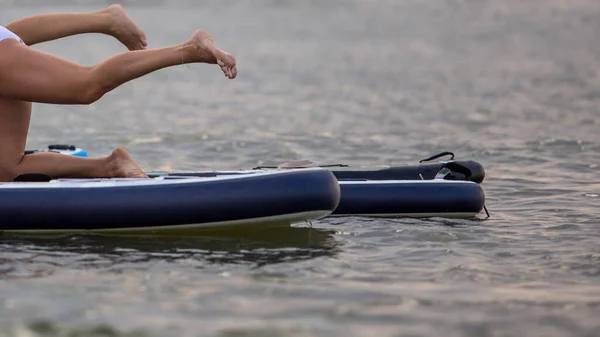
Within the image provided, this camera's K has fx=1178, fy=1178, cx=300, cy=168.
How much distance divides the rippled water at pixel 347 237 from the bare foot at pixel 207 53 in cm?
128

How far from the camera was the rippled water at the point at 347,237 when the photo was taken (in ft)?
21.5

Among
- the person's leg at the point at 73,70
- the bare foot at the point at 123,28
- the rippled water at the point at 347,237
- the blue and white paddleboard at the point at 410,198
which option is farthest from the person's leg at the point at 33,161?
the bare foot at the point at 123,28

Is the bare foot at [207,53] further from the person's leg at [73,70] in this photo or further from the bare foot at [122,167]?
the bare foot at [122,167]

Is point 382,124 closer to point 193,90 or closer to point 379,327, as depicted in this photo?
point 193,90

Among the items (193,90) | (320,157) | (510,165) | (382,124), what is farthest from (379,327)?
(193,90)

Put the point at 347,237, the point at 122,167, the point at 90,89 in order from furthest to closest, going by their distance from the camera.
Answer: the point at 122,167 → the point at 347,237 → the point at 90,89

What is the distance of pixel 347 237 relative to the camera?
8.66 meters

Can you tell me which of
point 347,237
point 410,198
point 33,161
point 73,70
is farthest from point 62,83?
point 410,198

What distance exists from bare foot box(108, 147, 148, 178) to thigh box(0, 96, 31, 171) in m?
0.68

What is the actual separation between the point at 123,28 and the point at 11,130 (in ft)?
3.79

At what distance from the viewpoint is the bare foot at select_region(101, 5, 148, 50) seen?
898cm

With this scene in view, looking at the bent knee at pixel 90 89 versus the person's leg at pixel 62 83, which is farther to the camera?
the bent knee at pixel 90 89

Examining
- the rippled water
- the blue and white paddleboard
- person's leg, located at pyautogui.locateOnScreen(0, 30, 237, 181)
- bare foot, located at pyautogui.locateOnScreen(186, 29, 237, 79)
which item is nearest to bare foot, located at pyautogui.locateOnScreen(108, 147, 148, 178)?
person's leg, located at pyautogui.locateOnScreen(0, 30, 237, 181)

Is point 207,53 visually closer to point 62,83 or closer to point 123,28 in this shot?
point 62,83
